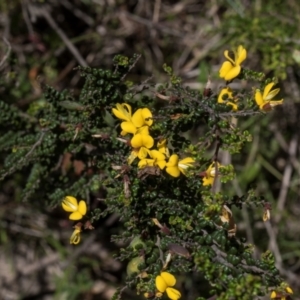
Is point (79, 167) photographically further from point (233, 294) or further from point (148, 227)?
point (233, 294)

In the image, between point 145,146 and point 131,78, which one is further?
point 131,78

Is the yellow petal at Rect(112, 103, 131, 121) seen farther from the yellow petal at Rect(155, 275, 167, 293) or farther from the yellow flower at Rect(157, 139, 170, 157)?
the yellow petal at Rect(155, 275, 167, 293)

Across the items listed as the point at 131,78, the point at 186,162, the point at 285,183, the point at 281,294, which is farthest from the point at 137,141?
the point at 285,183

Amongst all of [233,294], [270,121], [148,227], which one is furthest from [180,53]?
[233,294]

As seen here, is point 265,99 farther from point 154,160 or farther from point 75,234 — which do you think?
point 75,234

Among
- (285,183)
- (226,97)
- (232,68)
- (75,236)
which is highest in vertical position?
(232,68)

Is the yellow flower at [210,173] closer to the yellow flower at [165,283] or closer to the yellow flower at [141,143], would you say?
the yellow flower at [141,143]
